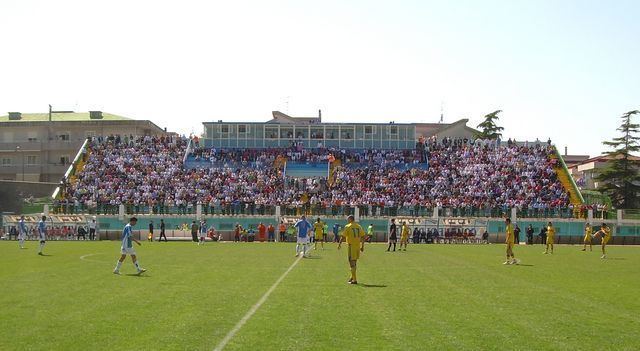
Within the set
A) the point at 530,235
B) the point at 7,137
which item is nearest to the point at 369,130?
the point at 530,235

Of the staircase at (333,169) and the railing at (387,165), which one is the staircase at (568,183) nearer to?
the railing at (387,165)

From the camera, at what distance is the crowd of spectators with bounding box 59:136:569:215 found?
62.9m

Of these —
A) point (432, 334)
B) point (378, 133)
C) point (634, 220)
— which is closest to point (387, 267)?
point (432, 334)

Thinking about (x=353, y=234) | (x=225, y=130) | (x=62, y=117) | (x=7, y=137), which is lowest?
(x=353, y=234)

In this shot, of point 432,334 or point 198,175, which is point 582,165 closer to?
point 198,175

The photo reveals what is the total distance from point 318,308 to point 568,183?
186 ft

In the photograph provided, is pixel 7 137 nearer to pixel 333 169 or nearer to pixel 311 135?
pixel 311 135

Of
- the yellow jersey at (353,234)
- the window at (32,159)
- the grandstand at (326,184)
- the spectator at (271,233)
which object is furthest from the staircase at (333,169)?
the yellow jersey at (353,234)

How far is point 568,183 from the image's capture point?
220 ft

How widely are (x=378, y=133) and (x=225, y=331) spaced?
6593cm

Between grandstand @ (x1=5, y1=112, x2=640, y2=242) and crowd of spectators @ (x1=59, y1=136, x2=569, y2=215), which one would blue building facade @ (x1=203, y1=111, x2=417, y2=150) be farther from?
crowd of spectators @ (x1=59, y1=136, x2=569, y2=215)

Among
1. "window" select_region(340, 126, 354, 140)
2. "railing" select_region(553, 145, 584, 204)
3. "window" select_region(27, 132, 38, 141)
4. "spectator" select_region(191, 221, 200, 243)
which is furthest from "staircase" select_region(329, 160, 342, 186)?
"window" select_region(27, 132, 38, 141)

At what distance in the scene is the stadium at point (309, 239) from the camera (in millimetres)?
12430

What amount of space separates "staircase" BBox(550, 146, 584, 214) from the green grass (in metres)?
38.8
